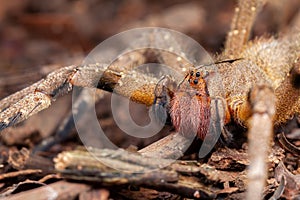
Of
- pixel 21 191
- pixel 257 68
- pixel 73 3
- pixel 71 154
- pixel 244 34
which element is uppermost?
pixel 73 3

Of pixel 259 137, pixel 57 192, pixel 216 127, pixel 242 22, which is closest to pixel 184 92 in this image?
pixel 216 127

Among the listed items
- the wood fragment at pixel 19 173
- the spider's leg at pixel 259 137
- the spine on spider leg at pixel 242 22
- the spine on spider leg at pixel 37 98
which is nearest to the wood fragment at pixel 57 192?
the wood fragment at pixel 19 173

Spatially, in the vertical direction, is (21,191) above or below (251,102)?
below

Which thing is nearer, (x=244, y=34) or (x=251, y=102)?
(x=251, y=102)

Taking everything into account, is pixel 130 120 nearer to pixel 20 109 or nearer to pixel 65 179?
pixel 20 109

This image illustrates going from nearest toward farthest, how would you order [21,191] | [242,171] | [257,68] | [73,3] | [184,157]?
[21,191] < [242,171] < [184,157] < [257,68] < [73,3]

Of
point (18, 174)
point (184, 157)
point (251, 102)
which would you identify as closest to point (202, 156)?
point (184, 157)

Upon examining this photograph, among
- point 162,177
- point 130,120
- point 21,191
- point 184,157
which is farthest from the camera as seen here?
point 130,120

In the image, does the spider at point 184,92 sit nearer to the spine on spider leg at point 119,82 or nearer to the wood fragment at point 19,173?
the spine on spider leg at point 119,82
